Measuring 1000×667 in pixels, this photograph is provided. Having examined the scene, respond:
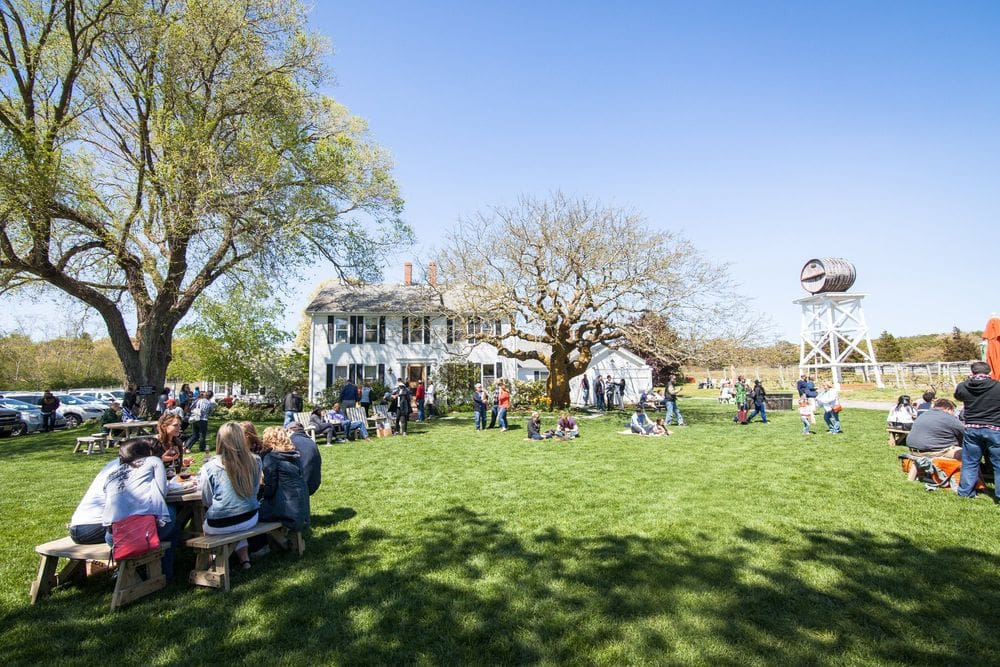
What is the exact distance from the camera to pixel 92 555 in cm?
422

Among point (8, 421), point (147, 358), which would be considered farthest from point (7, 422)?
point (147, 358)

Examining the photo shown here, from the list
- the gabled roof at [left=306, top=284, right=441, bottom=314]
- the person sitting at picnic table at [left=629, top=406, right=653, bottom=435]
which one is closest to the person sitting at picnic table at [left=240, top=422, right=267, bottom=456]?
the person sitting at picnic table at [left=629, top=406, right=653, bottom=435]

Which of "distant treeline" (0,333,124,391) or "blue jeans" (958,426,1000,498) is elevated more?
"distant treeline" (0,333,124,391)

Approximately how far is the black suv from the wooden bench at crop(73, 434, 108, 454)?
23.6ft

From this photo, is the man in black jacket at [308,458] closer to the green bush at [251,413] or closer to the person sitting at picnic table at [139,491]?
the person sitting at picnic table at [139,491]

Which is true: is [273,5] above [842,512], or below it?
above

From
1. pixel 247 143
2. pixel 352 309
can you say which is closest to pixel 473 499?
pixel 247 143

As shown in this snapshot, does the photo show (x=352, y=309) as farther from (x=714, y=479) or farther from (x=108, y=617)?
(x=108, y=617)

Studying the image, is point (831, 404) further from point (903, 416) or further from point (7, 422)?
point (7, 422)

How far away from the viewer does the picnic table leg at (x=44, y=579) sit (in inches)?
173

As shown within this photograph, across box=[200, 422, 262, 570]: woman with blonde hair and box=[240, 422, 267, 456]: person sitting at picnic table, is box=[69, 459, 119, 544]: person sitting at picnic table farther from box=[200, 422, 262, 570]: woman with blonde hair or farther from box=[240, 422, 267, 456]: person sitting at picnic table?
box=[240, 422, 267, 456]: person sitting at picnic table

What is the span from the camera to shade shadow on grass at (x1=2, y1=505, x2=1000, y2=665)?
3562mm

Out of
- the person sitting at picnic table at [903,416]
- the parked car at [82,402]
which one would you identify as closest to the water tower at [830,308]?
the person sitting at picnic table at [903,416]

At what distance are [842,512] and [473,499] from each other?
477cm
